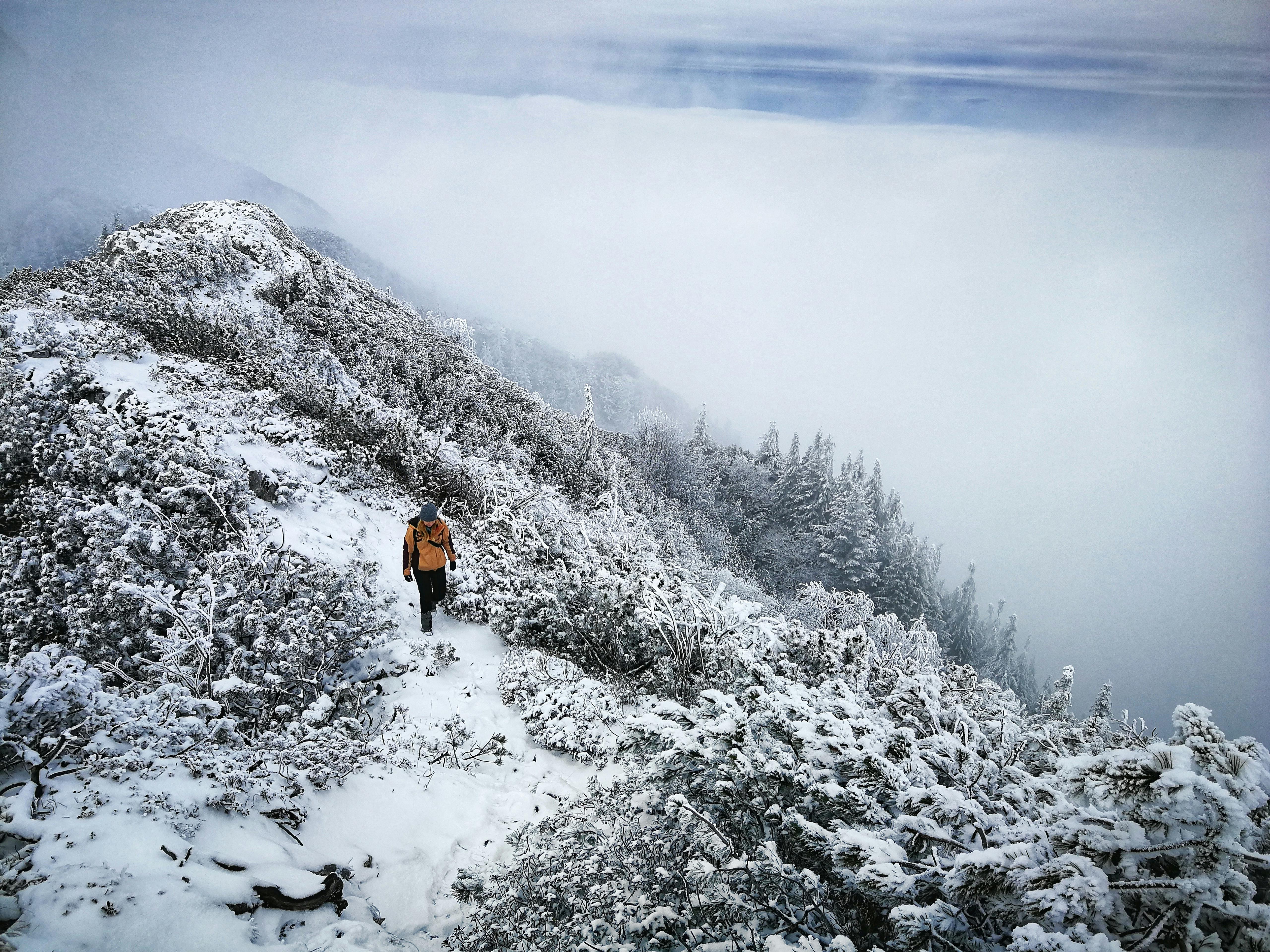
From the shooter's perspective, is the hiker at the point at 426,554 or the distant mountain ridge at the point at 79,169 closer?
the hiker at the point at 426,554

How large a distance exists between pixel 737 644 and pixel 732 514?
26.2m

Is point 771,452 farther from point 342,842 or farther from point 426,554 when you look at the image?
point 342,842

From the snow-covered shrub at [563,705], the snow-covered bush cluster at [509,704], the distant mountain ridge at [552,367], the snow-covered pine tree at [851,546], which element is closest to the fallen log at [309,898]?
the snow-covered bush cluster at [509,704]

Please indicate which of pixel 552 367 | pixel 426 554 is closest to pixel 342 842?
pixel 426 554

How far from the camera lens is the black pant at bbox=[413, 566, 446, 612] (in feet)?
20.1

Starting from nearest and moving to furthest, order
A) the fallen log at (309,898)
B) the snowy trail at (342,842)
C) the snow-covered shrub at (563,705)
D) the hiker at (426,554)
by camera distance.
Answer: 1. the snowy trail at (342,842)
2. the fallen log at (309,898)
3. the snow-covered shrub at (563,705)
4. the hiker at (426,554)

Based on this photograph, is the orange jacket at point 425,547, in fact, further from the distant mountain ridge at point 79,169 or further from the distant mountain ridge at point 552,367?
the distant mountain ridge at point 79,169

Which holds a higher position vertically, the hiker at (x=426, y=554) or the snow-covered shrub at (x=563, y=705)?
the hiker at (x=426, y=554)

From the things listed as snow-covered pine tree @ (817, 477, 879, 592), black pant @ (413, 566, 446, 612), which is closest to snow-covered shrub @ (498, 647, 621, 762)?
black pant @ (413, 566, 446, 612)

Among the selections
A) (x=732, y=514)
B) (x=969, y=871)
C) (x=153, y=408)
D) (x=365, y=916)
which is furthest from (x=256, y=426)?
(x=732, y=514)

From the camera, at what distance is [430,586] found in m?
Result: 6.16

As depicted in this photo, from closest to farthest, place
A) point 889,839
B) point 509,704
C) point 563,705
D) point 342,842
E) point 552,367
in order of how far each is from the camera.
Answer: point 889,839
point 342,842
point 563,705
point 509,704
point 552,367

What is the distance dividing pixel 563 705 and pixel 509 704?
0.61 m

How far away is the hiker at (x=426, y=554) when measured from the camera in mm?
6109
